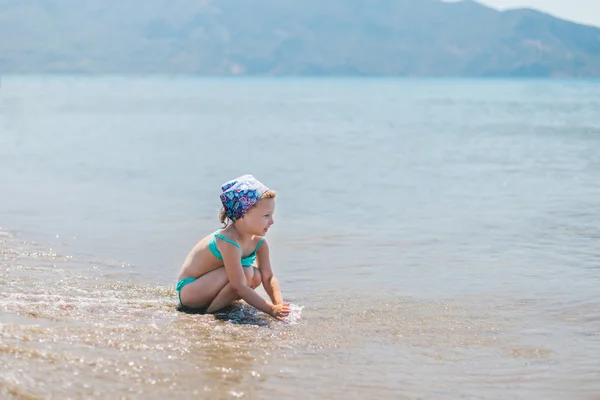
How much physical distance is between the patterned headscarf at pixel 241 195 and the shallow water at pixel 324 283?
0.74 meters

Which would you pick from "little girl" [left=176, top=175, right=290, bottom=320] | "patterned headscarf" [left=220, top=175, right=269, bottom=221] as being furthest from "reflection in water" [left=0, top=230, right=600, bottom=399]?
"patterned headscarf" [left=220, top=175, right=269, bottom=221]

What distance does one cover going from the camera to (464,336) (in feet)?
18.0

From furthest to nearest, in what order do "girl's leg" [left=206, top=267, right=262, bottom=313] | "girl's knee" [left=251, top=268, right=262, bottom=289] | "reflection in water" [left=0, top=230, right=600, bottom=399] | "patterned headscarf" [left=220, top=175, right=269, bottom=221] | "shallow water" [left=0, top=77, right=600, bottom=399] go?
"girl's knee" [left=251, top=268, right=262, bottom=289] < "girl's leg" [left=206, top=267, right=262, bottom=313] < "patterned headscarf" [left=220, top=175, right=269, bottom=221] < "shallow water" [left=0, top=77, right=600, bottom=399] < "reflection in water" [left=0, top=230, right=600, bottom=399]

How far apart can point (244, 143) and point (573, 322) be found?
1959 centimetres

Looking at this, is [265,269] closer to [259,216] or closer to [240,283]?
[240,283]

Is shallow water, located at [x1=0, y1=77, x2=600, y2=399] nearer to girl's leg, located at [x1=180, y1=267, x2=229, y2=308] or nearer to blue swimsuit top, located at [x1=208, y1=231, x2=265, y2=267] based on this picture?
girl's leg, located at [x1=180, y1=267, x2=229, y2=308]

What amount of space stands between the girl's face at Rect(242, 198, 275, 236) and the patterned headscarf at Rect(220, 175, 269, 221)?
4 cm

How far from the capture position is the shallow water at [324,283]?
443cm

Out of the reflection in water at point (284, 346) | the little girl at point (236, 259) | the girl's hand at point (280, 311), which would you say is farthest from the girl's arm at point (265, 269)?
A: the girl's hand at point (280, 311)

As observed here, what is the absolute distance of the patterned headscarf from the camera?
558 cm

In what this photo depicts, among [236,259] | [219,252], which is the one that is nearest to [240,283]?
[236,259]

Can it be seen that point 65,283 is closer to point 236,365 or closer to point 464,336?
point 236,365

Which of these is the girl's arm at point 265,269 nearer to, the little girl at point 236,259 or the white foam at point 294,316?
the little girl at point 236,259

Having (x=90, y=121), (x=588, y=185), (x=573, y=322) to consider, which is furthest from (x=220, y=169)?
(x=90, y=121)
